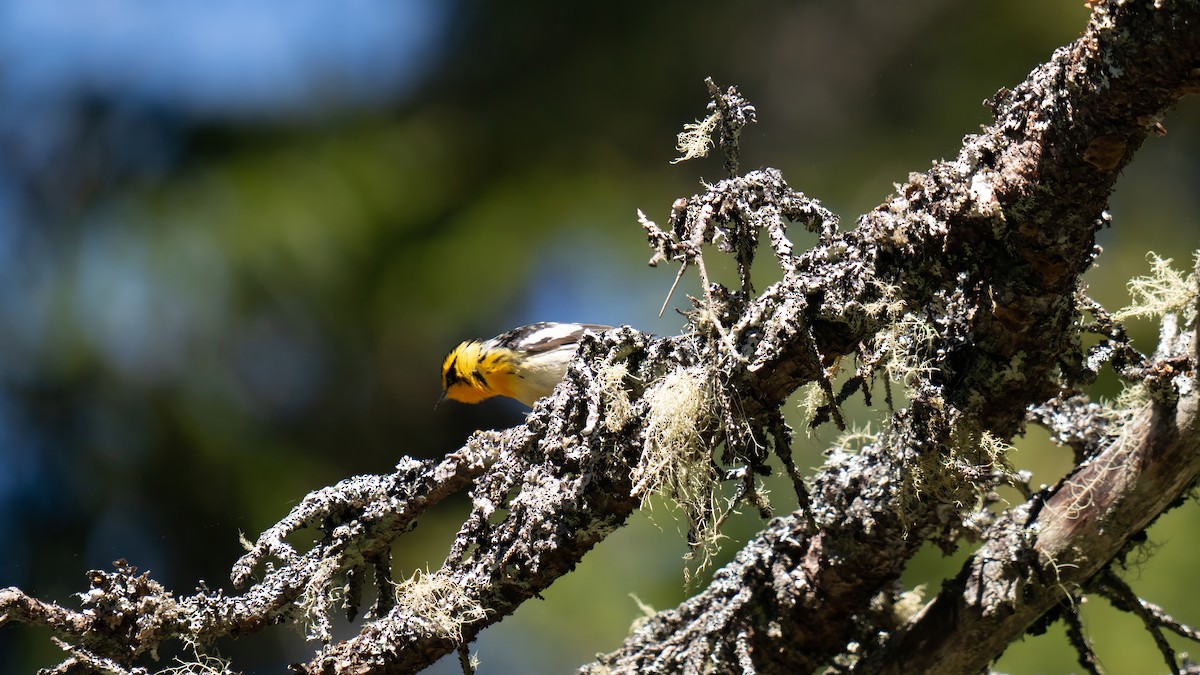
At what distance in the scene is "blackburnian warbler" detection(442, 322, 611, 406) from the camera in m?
4.83

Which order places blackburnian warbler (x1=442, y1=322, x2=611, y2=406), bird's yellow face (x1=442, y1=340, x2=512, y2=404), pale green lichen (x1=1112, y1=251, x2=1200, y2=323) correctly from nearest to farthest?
pale green lichen (x1=1112, y1=251, x2=1200, y2=323), blackburnian warbler (x1=442, y1=322, x2=611, y2=406), bird's yellow face (x1=442, y1=340, x2=512, y2=404)

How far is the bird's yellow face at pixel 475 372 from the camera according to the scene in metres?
4.93

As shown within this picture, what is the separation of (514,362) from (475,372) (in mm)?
205

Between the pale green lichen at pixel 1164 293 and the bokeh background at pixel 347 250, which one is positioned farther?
the bokeh background at pixel 347 250

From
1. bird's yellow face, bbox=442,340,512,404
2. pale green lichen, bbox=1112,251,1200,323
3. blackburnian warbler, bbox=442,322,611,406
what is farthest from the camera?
bird's yellow face, bbox=442,340,512,404

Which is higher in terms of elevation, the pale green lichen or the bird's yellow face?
the bird's yellow face

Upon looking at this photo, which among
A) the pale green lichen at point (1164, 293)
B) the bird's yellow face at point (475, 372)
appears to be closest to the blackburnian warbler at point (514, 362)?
the bird's yellow face at point (475, 372)

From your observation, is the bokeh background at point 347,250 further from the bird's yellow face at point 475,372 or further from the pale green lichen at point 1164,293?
the pale green lichen at point 1164,293

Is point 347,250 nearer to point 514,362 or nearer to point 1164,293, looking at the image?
point 514,362

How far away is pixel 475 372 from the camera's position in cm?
497

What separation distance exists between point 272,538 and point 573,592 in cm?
280

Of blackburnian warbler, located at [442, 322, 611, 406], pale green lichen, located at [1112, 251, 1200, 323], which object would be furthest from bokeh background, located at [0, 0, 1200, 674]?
pale green lichen, located at [1112, 251, 1200, 323]

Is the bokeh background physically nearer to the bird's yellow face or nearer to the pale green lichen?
the bird's yellow face

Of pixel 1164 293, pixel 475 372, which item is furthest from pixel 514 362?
pixel 1164 293
